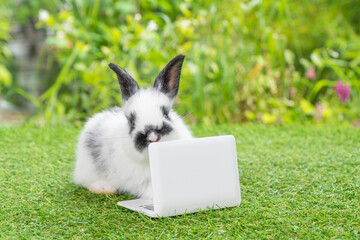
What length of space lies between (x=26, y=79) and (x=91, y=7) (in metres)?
2.03

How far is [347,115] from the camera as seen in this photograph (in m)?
4.39

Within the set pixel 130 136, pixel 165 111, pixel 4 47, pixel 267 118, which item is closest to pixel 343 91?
pixel 267 118

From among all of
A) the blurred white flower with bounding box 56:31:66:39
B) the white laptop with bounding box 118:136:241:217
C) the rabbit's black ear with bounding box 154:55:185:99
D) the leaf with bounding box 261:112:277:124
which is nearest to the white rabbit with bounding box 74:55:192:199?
the rabbit's black ear with bounding box 154:55:185:99

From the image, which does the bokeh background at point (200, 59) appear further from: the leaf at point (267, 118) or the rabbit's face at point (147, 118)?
the rabbit's face at point (147, 118)

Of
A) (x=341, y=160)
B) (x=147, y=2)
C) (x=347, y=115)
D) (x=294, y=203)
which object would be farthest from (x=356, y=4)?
(x=294, y=203)

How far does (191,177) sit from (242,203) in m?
0.25

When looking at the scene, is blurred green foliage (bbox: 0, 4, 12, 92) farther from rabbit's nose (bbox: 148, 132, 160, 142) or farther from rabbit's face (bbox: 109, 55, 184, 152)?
rabbit's nose (bbox: 148, 132, 160, 142)

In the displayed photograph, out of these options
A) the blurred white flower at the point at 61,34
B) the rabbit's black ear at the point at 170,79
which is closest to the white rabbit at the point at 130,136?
the rabbit's black ear at the point at 170,79

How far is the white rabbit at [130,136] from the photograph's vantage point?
5.53 feet

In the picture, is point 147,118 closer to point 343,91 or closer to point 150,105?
point 150,105

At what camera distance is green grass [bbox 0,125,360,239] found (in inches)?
58.5

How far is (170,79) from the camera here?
6.02 ft

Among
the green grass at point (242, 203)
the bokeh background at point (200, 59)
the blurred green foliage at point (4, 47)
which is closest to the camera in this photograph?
the green grass at point (242, 203)

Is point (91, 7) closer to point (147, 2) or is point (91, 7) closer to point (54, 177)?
point (147, 2)
